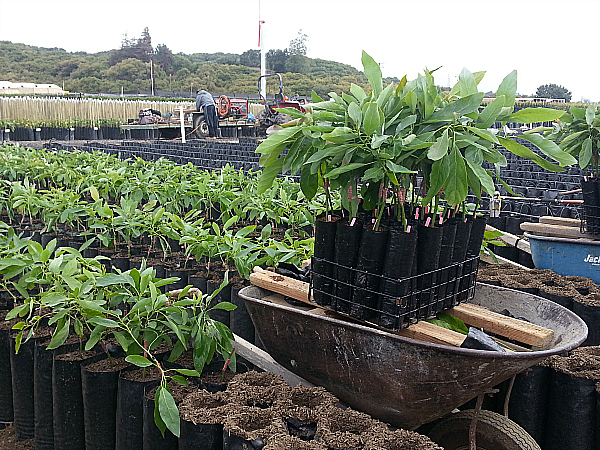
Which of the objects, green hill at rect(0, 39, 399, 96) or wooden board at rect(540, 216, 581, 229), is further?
green hill at rect(0, 39, 399, 96)

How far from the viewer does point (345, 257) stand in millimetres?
2170

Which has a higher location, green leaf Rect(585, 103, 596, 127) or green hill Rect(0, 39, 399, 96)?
green hill Rect(0, 39, 399, 96)

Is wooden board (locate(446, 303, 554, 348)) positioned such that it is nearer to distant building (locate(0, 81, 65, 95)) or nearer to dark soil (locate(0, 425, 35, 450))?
dark soil (locate(0, 425, 35, 450))

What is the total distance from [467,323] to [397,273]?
515 mm

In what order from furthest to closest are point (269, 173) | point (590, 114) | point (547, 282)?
1. point (590, 114)
2. point (547, 282)
3. point (269, 173)

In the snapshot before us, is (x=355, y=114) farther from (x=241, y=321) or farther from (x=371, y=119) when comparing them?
(x=241, y=321)

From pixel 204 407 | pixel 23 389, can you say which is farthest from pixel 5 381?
pixel 204 407

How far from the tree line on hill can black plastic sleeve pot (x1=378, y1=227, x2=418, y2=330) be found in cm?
5261

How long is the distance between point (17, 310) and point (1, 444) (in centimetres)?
104

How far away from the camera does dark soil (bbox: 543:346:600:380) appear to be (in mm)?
2381

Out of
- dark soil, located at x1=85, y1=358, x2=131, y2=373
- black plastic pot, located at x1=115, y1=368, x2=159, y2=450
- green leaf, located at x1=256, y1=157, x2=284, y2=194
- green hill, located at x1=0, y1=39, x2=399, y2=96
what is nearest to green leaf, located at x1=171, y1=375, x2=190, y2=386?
black plastic pot, located at x1=115, y1=368, x2=159, y2=450

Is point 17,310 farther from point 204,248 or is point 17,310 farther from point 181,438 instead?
point 204,248

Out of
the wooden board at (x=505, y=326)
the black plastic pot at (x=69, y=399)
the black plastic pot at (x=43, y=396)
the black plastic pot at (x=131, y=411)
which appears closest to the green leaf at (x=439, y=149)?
the wooden board at (x=505, y=326)

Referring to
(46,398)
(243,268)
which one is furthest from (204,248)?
(46,398)
